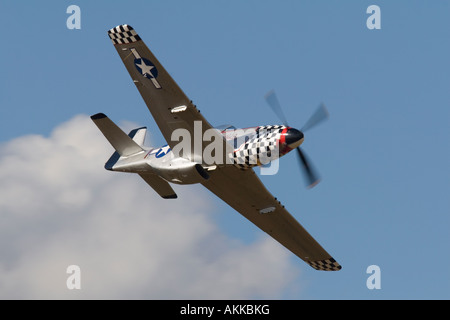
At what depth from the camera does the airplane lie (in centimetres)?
3409

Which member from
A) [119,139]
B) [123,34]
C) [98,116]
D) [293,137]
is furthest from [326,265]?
[123,34]

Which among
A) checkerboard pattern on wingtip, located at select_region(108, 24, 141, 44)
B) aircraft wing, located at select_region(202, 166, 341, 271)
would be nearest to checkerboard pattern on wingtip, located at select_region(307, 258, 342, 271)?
aircraft wing, located at select_region(202, 166, 341, 271)

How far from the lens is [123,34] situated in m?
33.8

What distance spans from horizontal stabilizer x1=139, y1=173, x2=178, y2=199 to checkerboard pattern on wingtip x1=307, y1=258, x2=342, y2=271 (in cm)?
695

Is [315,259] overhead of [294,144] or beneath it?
beneath

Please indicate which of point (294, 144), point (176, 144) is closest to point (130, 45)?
point (176, 144)

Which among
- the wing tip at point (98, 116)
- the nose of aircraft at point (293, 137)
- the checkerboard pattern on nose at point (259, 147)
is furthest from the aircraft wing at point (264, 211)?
the wing tip at point (98, 116)

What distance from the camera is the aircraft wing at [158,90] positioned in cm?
3369

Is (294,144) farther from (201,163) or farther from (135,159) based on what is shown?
(135,159)

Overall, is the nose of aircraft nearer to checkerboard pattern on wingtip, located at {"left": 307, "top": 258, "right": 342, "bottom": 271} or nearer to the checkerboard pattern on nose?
the checkerboard pattern on nose

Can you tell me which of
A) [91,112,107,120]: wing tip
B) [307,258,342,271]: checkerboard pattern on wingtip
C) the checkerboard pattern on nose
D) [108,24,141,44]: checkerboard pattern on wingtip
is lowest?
[307,258,342,271]: checkerboard pattern on wingtip

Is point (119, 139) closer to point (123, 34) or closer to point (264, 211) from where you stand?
point (123, 34)

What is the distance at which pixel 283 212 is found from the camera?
129 ft

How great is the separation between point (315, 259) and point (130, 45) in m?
13.4
